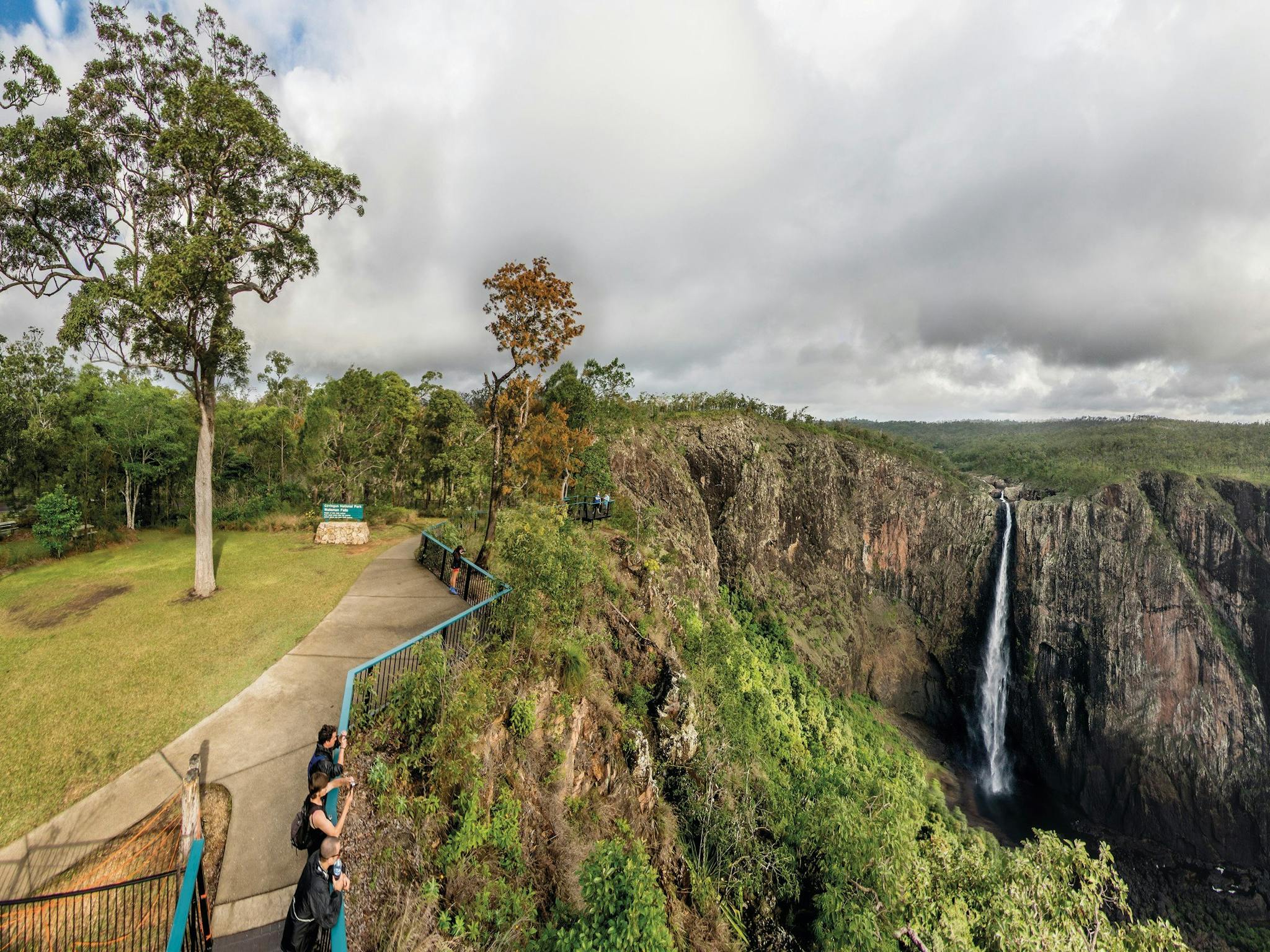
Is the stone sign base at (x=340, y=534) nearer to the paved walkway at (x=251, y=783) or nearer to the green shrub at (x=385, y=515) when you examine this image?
the green shrub at (x=385, y=515)

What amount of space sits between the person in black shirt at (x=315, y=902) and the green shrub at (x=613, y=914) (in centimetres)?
333

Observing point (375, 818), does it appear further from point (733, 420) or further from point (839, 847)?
point (733, 420)

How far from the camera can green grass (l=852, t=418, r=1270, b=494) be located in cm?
5144

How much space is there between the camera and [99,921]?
16.9 feet

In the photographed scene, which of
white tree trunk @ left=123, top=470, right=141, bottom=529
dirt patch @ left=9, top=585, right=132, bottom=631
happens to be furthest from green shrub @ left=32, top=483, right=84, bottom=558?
dirt patch @ left=9, top=585, right=132, bottom=631

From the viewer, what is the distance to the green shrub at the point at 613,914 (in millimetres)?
6516

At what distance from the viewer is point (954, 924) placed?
41.6 ft

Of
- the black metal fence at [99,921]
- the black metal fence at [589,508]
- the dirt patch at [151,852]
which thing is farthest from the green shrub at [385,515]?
the black metal fence at [99,921]

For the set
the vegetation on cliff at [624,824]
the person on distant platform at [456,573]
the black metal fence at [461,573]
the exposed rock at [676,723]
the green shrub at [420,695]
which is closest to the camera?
the vegetation on cliff at [624,824]

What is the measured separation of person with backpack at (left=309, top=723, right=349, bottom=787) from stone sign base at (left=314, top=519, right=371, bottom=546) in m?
14.9

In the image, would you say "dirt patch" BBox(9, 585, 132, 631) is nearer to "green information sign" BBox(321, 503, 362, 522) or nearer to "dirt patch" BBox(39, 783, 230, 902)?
"green information sign" BBox(321, 503, 362, 522)

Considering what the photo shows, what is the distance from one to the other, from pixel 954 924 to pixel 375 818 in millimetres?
15403

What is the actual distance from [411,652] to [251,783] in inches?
106

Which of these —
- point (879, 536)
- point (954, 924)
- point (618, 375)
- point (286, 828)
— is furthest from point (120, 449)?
point (879, 536)
